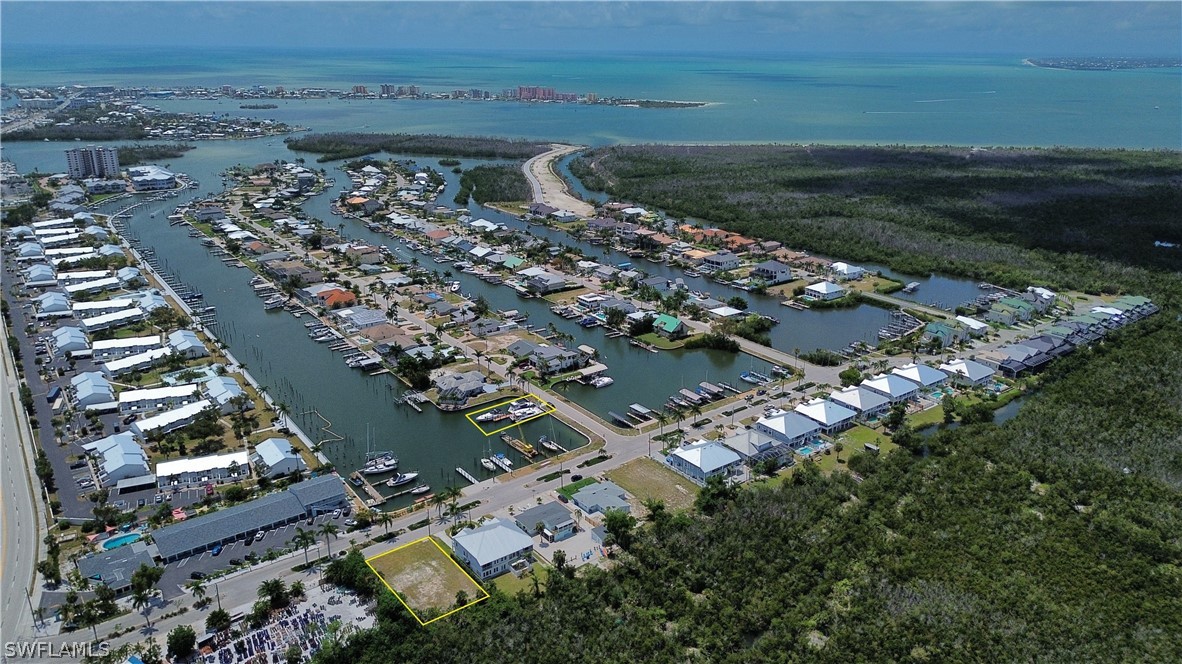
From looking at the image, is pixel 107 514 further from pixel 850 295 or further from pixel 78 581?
pixel 850 295

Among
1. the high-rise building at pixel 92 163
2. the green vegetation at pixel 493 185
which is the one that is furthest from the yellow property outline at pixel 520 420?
the high-rise building at pixel 92 163

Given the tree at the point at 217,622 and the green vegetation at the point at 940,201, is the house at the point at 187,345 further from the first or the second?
the green vegetation at the point at 940,201

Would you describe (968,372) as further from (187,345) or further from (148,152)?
(148,152)

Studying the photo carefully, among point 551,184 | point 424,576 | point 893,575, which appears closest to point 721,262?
point 551,184

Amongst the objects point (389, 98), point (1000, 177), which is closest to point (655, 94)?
point (389, 98)

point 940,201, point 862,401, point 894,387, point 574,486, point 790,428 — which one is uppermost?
point 940,201

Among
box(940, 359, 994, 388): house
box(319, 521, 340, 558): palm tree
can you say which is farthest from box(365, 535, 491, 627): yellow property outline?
box(940, 359, 994, 388): house
